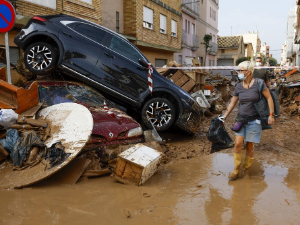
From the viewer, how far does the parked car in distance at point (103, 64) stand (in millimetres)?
6820

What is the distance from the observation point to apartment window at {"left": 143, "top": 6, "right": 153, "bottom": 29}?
1829 centimetres

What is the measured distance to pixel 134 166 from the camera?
4.01 meters

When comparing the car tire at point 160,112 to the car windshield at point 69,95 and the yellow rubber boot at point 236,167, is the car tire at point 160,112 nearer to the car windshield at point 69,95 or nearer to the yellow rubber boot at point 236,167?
the car windshield at point 69,95

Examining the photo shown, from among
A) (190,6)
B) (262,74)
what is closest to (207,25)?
(190,6)

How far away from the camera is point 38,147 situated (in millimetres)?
4125

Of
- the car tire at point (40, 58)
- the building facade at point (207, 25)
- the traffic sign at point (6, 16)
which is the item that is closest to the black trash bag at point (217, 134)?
the car tire at point (40, 58)

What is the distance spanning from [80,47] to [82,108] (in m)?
2.67

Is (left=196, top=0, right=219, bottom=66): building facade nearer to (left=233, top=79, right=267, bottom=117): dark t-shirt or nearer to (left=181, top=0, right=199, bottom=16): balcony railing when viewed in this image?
(left=181, top=0, right=199, bottom=16): balcony railing

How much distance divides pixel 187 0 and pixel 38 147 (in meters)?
25.0

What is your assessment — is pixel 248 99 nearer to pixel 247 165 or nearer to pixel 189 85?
pixel 247 165

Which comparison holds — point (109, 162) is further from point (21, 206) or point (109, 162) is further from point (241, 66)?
point (241, 66)

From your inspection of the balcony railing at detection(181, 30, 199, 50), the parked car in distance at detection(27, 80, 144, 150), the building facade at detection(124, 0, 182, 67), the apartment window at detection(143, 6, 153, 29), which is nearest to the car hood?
the parked car in distance at detection(27, 80, 144, 150)

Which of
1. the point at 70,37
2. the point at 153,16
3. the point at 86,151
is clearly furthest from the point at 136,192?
the point at 153,16

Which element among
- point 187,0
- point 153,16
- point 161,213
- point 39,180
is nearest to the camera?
point 161,213
